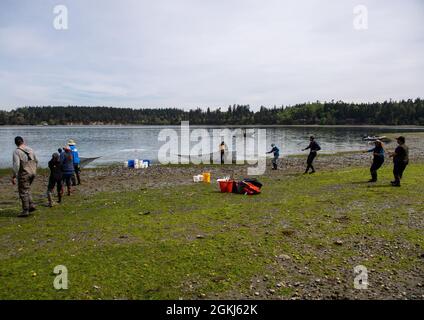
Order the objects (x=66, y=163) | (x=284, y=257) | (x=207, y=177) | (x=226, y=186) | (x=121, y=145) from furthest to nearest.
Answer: (x=121, y=145)
(x=207, y=177)
(x=226, y=186)
(x=66, y=163)
(x=284, y=257)

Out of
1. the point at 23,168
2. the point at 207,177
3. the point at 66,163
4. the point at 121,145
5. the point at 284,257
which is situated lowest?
the point at 284,257

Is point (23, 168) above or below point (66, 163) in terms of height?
above

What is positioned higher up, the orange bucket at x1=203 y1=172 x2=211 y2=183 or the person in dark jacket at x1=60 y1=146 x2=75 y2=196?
the person in dark jacket at x1=60 y1=146 x2=75 y2=196

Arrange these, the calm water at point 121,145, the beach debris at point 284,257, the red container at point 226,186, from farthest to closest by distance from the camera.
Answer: the calm water at point 121,145
the red container at point 226,186
the beach debris at point 284,257

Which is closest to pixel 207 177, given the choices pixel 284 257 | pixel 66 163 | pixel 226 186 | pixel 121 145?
pixel 226 186

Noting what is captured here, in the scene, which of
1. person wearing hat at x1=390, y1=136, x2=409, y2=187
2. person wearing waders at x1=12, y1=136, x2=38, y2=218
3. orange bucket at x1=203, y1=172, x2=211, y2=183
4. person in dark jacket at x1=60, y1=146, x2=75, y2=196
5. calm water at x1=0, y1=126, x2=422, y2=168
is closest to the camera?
person wearing waders at x1=12, y1=136, x2=38, y2=218

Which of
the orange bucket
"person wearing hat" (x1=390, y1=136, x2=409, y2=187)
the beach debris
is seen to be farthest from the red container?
"person wearing hat" (x1=390, y1=136, x2=409, y2=187)

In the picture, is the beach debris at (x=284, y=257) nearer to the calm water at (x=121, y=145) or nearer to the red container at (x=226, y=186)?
the red container at (x=226, y=186)

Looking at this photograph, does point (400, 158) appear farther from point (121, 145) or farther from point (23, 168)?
point (121, 145)

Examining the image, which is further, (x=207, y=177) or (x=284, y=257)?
(x=207, y=177)

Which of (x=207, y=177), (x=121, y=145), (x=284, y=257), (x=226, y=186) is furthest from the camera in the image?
(x=121, y=145)

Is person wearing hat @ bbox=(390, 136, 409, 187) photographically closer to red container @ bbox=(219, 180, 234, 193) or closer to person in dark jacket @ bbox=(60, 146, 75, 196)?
red container @ bbox=(219, 180, 234, 193)

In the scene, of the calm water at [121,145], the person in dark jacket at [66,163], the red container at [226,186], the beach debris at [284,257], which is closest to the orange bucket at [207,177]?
the red container at [226,186]
